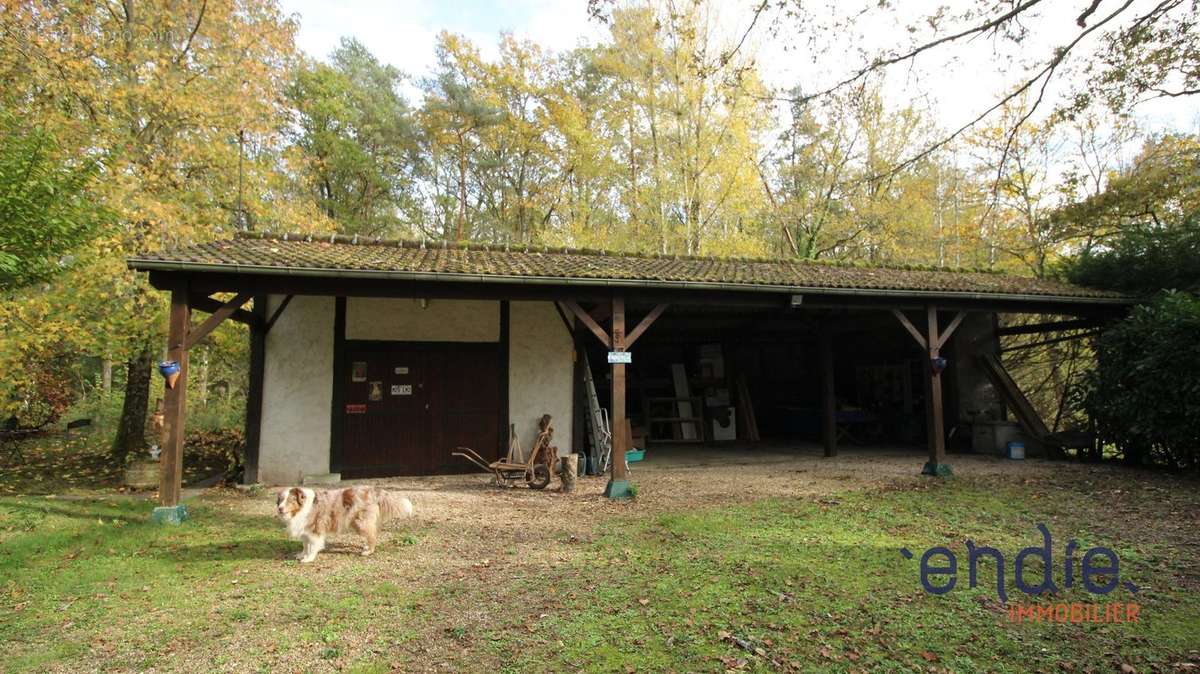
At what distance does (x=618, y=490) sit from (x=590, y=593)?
10.5 feet

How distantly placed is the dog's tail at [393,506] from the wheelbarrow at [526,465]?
2.75 m

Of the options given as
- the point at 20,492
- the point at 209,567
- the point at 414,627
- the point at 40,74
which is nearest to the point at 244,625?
the point at 414,627

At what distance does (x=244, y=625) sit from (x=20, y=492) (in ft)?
21.2

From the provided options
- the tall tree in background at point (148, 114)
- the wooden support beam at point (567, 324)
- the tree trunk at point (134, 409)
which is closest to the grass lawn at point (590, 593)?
the wooden support beam at point (567, 324)

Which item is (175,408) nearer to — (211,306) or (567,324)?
(211,306)

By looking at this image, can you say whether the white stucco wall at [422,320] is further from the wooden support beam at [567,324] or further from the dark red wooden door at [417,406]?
the wooden support beam at [567,324]

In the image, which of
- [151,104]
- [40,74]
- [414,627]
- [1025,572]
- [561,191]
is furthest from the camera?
[561,191]

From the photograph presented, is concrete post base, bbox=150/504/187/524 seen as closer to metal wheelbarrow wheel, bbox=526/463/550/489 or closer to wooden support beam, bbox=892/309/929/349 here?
metal wheelbarrow wheel, bbox=526/463/550/489

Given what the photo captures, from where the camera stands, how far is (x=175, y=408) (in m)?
6.05

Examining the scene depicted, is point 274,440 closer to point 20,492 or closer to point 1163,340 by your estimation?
point 20,492

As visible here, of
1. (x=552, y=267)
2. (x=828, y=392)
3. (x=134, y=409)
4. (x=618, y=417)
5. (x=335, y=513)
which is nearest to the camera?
(x=335, y=513)

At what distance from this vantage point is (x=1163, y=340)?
823 centimetres

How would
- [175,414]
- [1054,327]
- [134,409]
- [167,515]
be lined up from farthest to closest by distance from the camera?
[1054,327], [134,409], [175,414], [167,515]

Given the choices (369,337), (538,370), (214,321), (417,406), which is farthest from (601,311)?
(214,321)
